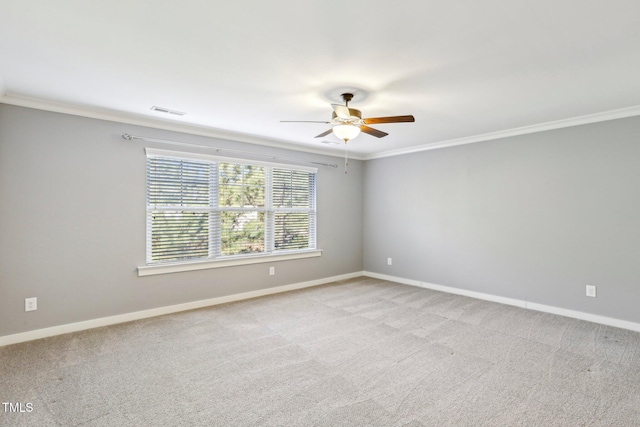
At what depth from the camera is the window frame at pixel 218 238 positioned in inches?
154

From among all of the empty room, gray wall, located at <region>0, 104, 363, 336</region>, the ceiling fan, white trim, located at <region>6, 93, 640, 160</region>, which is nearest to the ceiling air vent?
the empty room

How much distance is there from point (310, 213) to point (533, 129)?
3.45m

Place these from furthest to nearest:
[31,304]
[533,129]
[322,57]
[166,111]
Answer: [533,129] < [166,111] < [31,304] < [322,57]

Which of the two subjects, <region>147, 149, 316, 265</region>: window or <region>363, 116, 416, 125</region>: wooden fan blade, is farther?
<region>147, 149, 316, 265</region>: window

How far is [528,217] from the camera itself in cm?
424

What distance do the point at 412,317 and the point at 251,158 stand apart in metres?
3.13

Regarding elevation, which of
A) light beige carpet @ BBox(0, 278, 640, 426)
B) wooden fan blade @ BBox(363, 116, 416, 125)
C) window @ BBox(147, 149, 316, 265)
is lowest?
light beige carpet @ BBox(0, 278, 640, 426)

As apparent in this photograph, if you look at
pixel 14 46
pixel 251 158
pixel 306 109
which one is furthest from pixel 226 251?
→ pixel 14 46

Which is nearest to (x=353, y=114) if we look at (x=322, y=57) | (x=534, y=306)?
(x=322, y=57)

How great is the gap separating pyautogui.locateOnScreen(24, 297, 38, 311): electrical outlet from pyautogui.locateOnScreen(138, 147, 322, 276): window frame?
0.95 m

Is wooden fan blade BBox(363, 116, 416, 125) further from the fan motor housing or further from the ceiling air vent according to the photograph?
the ceiling air vent

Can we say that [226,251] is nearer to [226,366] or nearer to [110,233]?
[110,233]

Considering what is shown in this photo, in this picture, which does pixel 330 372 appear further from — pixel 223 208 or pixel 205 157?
pixel 205 157

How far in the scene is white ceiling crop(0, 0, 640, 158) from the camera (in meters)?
1.78
